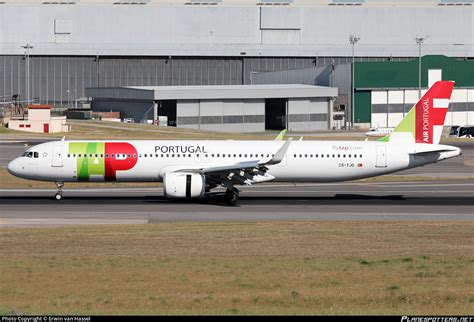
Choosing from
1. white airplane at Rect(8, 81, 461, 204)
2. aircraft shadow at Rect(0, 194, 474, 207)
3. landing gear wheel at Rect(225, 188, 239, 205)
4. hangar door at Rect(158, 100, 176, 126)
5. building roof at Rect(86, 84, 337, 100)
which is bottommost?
aircraft shadow at Rect(0, 194, 474, 207)

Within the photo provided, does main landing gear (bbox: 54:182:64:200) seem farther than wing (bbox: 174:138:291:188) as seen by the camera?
Yes

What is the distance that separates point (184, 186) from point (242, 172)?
322 cm

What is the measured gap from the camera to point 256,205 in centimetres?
4644

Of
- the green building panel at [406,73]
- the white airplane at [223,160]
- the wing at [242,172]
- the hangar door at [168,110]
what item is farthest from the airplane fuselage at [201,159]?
the green building panel at [406,73]

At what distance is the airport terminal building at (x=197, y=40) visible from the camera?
150 m

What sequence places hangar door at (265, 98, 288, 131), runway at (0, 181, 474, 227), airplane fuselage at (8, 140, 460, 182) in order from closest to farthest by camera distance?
runway at (0, 181, 474, 227) → airplane fuselage at (8, 140, 460, 182) → hangar door at (265, 98, 288, 131)

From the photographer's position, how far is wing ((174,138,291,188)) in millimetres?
45688

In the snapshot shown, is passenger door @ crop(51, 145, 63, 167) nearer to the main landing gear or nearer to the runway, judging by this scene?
the main landing gear

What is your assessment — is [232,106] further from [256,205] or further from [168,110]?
[256,205]

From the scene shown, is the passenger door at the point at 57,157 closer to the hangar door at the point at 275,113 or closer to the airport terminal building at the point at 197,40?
the hangar door at the point at 275,113

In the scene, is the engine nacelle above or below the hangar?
below

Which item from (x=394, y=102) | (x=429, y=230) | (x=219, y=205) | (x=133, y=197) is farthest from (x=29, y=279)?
(x=394, y=102)

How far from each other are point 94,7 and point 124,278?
434ft

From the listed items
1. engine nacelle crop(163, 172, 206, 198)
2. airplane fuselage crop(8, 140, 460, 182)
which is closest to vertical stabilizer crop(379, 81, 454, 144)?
airplane fuselage crop(8, 140, 460, 182)
